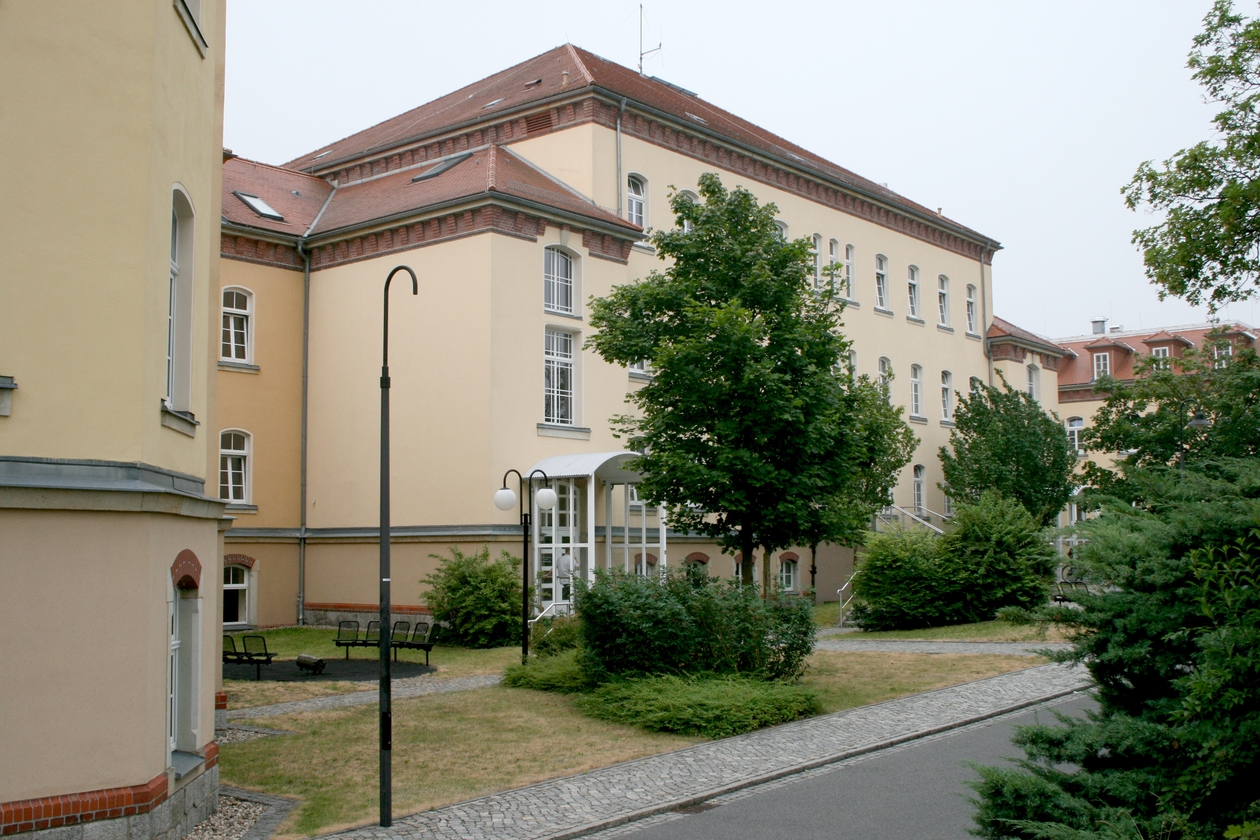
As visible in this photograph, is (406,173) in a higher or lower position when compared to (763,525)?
higher

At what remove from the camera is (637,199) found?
104ft

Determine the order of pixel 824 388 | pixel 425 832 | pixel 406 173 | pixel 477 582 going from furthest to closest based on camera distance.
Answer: pixel 406 173 < pixel 477 582 < pixel 824 388 < pixel 425 832

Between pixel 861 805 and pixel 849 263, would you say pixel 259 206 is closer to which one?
pixel 849 263

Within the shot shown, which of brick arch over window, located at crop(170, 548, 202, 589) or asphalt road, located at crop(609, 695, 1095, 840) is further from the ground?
brick arch over window, located at crop(170, 548, 202, 589)

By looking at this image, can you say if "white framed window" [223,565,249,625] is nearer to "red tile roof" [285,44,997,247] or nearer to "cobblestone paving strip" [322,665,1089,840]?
"red tile roof" [285,44,997,247]

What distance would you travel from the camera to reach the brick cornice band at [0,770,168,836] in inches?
306

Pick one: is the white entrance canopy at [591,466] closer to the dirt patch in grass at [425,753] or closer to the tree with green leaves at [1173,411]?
the dirt patch in grass at [425,753]

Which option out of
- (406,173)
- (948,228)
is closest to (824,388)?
(406,173)

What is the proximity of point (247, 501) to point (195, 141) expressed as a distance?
19.3 m

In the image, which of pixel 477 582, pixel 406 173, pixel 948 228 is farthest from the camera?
pixel 948 228

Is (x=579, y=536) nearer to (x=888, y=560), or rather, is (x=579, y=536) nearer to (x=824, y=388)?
(x=888, y=560)

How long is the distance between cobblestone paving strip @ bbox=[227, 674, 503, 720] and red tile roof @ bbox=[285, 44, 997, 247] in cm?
1665

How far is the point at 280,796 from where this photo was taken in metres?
10.7

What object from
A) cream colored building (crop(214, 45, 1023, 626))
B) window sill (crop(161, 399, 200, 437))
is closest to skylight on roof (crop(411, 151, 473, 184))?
cream colored building (crop(214, 45, 1023, 626))
